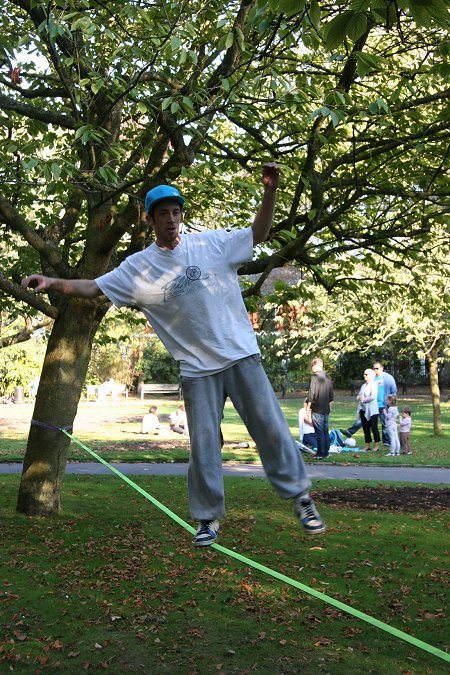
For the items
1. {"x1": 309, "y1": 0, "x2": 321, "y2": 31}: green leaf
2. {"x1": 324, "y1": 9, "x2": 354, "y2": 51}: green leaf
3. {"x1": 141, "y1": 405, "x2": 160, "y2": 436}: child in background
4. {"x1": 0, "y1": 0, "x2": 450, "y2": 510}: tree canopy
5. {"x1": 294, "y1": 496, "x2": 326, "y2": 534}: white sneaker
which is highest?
{"x1": 0, "y1": 0, "x2": 450, "y2": 510}: tree canopy

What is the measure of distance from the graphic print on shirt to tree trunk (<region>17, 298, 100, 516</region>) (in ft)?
17.8

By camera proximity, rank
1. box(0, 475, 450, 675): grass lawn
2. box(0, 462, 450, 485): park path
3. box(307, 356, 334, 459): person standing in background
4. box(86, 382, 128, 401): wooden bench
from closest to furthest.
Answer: box(0, 475, 450, 675): grass lawn, box(0, 462, 450, 485): park path, box(307, 356, 334, 459): person standing in background, box(86, 382, 128, 401): wooden bench

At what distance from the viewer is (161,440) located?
2341cm

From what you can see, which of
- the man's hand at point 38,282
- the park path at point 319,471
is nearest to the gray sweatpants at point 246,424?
the man's hand at point 38,282

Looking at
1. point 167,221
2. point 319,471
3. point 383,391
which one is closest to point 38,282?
point 167,221

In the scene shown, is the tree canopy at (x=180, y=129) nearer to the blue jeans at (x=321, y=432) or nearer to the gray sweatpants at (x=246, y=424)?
the gray sweatpants at (x=246, y=424)

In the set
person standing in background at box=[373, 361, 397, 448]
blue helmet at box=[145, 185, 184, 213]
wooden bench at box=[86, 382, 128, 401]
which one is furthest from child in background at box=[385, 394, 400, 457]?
wooden bench at box=[86, 382, 128, 401]

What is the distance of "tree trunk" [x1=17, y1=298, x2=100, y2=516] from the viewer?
35.2 feet

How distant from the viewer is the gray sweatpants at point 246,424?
5457mm

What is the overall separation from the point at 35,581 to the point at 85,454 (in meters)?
11.7

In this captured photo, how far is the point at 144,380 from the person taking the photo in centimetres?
5106

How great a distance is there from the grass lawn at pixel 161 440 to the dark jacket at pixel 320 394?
1.46 m

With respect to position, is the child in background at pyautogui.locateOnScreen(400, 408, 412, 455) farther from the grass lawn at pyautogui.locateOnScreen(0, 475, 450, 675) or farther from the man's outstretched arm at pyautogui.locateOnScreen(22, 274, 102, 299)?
the man's outstretched arm at pyautogui.locateOnScreen(22, 274, 102, 299)

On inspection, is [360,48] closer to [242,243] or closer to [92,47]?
[92,47]
